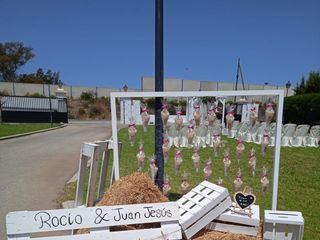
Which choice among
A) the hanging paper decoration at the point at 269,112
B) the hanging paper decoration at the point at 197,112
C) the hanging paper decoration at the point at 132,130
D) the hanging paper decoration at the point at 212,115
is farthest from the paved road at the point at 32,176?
the hanging paper decoration at the point at 269,112

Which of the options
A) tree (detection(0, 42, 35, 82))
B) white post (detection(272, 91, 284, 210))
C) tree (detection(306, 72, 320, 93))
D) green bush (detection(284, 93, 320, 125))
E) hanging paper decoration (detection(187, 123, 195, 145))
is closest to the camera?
white post (detection(272, 91, 284, 210))

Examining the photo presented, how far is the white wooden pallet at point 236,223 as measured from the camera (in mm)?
2703

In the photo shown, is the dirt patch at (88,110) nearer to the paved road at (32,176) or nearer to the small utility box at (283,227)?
the paved road at (32,176)

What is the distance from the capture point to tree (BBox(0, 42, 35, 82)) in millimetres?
54219

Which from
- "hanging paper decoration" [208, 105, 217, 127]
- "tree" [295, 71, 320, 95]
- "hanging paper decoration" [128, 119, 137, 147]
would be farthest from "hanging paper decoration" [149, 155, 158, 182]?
"tree" [295, 71, 320, 95]

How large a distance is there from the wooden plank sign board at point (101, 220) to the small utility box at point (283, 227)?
0.89m

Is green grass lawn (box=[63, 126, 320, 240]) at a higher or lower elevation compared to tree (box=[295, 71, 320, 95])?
lower

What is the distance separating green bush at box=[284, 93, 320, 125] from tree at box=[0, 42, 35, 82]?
5088cm

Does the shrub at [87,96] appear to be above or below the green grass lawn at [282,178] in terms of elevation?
above

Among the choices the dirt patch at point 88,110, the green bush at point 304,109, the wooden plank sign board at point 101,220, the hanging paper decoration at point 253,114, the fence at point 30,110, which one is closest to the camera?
the wooden plank sign board at point 101,220

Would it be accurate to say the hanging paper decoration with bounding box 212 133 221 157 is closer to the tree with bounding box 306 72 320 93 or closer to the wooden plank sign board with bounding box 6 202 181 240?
the wooden plank sign board with bounding box 6 202 181 240

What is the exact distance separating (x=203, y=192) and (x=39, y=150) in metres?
9.25

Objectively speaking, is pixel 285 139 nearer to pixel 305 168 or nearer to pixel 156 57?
pixel 305 168

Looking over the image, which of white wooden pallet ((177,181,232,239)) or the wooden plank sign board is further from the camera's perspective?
white wooden pallet ((177,181,232,239))
